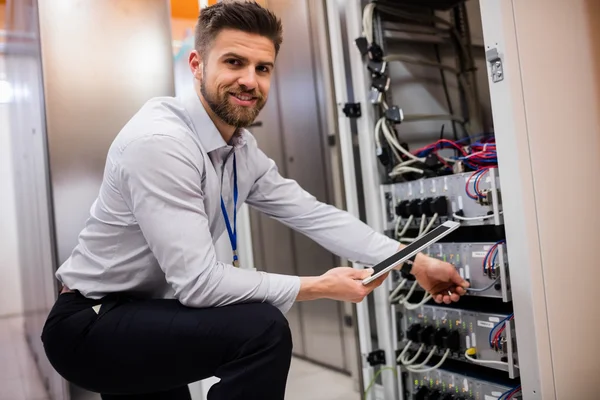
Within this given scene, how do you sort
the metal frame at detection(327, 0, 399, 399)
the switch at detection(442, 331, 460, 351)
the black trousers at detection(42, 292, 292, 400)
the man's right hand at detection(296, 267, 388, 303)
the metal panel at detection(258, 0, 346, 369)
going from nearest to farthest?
the black trousers at detection(42, 292, 292, 400)
the man's right hand at detection(296, 267, 388, 303)
the switch at detection(442, 331, 460, 351)
the metal frame at detection(327, 0, 399, 399)
the metal panel at detection(258, 0, 346, 369)

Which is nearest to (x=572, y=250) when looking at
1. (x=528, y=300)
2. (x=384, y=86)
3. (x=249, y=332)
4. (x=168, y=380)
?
(x=528, y=300)

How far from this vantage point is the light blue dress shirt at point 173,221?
1.06 meters

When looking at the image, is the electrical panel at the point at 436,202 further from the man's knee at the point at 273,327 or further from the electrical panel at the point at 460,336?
the man's knee at the point at 273,327

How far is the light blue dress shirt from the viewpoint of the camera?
106 centimetres

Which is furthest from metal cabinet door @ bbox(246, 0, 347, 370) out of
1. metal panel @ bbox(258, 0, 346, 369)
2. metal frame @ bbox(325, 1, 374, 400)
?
metal frame @ bbox(325, 1, 374, 400)

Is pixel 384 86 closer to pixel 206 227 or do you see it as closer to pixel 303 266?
pixel 303 266

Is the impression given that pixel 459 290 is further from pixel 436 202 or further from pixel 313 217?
pixel 313 217

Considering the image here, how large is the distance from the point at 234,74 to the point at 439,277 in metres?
0.79

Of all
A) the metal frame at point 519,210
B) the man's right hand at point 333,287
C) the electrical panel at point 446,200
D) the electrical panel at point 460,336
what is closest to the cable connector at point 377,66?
the electrical panel at point 446,200

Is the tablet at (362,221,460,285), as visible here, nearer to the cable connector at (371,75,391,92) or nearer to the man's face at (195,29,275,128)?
the man's face at (195,29,275,128)

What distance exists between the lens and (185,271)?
1054mm

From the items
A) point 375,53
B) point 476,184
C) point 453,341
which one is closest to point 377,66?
point 375,53

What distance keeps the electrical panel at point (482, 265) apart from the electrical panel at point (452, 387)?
0.26m

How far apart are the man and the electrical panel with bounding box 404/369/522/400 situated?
1.85ft
